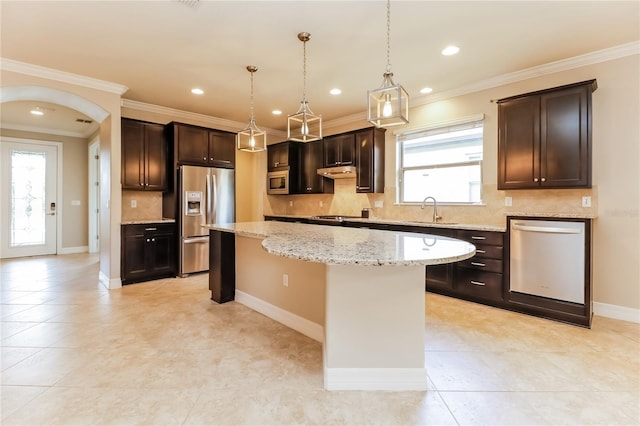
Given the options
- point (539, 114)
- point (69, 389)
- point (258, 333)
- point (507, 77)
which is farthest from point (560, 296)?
point (69, 389)

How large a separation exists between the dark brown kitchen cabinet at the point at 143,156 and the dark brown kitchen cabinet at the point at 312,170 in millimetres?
2382

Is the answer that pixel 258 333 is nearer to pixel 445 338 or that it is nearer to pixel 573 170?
pixel 445 338

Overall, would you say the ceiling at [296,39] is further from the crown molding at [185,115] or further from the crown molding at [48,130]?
the crown molding at [48,130]

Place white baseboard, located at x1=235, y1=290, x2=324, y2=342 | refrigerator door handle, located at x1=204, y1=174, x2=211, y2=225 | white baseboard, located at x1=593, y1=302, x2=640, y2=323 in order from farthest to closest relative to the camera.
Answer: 1. refrigerator door handle, located at x1=204, y1=174, x2=211, y2=225
2. white baseboard, located at x1=593, y1=302, x2=640, y2=323
3. white baseboard, located at x1=235, y1=290, x2=324, y2=342

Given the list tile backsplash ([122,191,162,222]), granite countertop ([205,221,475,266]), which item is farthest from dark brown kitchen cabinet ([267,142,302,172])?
granite countertop ([205,221,475,266])

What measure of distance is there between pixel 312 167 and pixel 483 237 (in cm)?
327

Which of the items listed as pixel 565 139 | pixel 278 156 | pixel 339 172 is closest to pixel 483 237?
pixel 565 139

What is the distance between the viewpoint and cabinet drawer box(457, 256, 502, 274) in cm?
338

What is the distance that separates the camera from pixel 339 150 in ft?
17.4

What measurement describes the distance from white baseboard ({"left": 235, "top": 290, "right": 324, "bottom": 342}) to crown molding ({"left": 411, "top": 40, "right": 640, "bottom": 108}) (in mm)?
Result: 3550

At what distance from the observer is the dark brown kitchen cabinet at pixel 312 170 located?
223 inches

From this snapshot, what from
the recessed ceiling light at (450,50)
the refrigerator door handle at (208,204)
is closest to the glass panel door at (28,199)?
the refrigerator door handle at (208,204)

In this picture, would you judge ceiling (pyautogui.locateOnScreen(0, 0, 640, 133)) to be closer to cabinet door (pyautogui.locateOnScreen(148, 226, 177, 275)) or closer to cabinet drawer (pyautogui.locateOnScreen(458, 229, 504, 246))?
cabinet drawer (pyautogui.locateOnScreen(458, 229, 504, 246))

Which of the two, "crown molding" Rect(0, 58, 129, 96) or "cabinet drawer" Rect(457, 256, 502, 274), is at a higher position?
"crown molding" Rect(0, 58, 129, 96)
